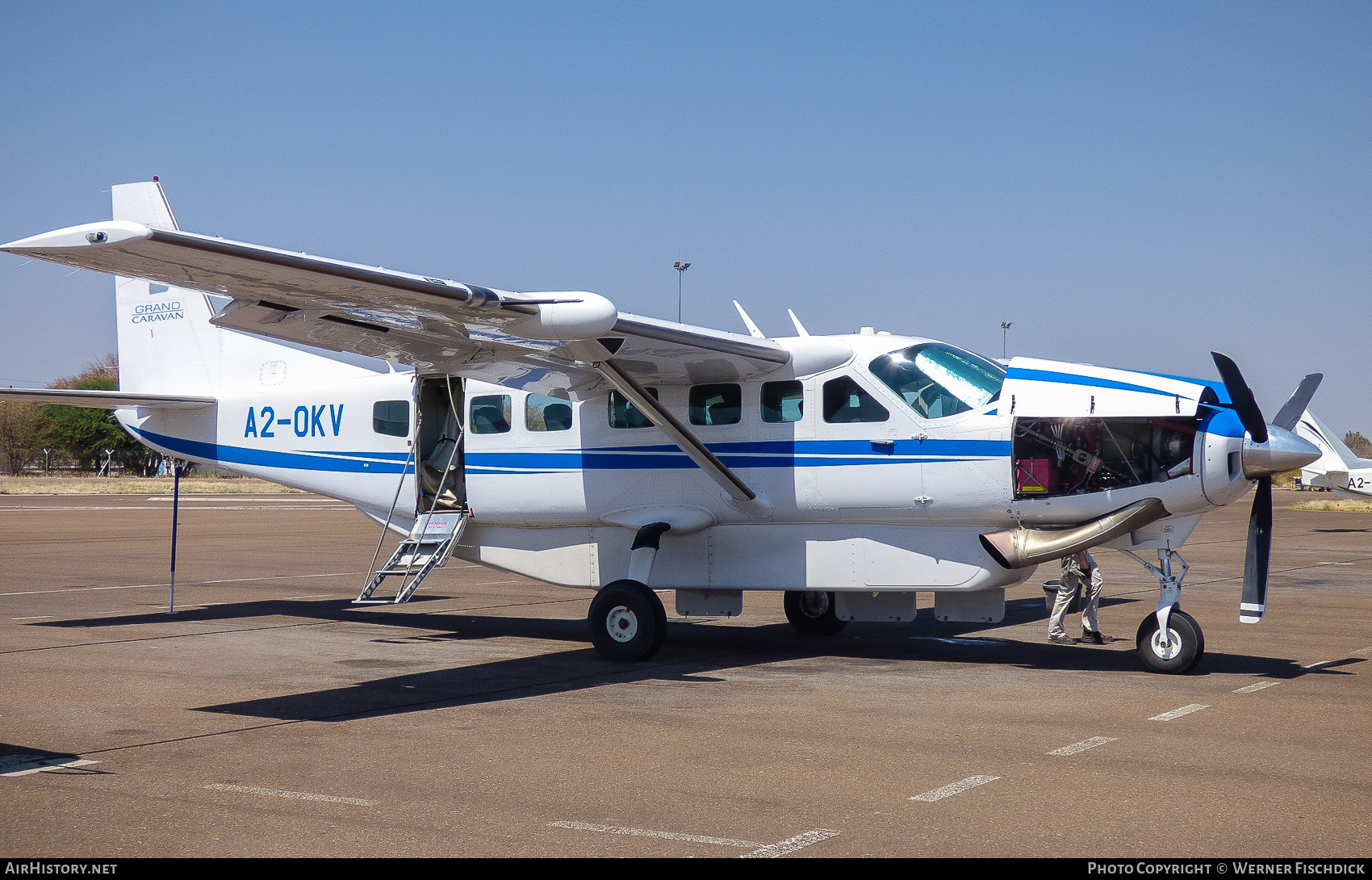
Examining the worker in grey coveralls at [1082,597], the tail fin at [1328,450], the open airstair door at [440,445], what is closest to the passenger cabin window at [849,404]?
the worker in grey coveralls at [1082,597]

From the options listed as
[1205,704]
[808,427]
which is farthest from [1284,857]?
[808,427]

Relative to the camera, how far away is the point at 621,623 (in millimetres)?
11156

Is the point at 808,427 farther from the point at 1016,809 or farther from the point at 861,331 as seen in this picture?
the point at 1016,809

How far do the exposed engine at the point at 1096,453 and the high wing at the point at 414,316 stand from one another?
2441 mm

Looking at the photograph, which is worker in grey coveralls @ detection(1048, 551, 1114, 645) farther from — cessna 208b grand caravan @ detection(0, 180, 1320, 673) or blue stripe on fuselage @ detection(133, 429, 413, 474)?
blue stripe on fuselage @ detection(133, 429, 413, 474)

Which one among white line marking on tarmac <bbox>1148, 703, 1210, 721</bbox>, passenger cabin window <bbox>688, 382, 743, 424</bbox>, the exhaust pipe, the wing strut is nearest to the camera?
white line marking on tarmac <bbox>1148, 703, 1210, 721</bbox>

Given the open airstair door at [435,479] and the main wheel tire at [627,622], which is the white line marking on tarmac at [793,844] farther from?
the open airstair door at [435,479]

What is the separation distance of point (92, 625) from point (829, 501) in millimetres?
8648

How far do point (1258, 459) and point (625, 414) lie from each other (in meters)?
5.83

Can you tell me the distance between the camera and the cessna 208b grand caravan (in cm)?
950

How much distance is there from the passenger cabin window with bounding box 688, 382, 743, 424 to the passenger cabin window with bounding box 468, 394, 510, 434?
2254 millimetres

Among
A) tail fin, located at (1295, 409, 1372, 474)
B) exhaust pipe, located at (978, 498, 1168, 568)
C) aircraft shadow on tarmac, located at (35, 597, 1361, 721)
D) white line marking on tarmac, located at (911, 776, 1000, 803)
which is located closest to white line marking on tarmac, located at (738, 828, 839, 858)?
white line marking on tarmac, located at (911, 776, 1000, 803)

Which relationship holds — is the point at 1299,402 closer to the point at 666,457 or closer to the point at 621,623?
the point at 666,457

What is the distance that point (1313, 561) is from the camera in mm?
22750
